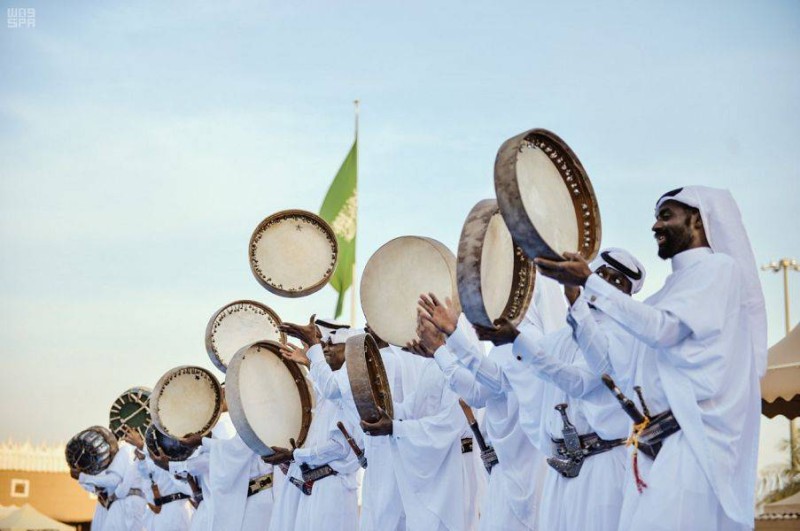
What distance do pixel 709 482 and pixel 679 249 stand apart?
105 centimetres

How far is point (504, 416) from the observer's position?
6.31 meters

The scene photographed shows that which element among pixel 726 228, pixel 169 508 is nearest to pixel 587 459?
pixel 726 228

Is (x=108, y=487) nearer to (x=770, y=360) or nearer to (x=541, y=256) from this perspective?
(x=770, y=360)

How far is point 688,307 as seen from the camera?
4.32m

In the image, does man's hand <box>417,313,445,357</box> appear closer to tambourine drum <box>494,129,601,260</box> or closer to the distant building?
tambourine drum <box>494,129,601,260</box>

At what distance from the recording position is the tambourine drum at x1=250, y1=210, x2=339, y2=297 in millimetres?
9172

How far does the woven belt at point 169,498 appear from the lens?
1158 cm

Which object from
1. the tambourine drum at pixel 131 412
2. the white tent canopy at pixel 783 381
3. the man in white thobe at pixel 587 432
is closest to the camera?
the man in white thobe at pixel 587 432

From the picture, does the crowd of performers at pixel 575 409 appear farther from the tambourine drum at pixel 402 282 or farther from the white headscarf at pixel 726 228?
the tambourine drum at pixel 402 282

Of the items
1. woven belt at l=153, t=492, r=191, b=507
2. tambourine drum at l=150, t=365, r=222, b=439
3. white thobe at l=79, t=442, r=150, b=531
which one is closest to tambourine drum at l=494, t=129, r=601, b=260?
tambourine drum at l=150, t=365, r=222, b=439

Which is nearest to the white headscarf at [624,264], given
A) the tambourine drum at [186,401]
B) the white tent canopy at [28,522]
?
the tambourine drum at [186,401]

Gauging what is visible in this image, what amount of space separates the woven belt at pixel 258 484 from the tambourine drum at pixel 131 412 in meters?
3.52

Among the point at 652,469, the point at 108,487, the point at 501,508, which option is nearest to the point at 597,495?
the point at 652,469

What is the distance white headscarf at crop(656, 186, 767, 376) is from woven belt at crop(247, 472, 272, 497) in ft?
19.6
